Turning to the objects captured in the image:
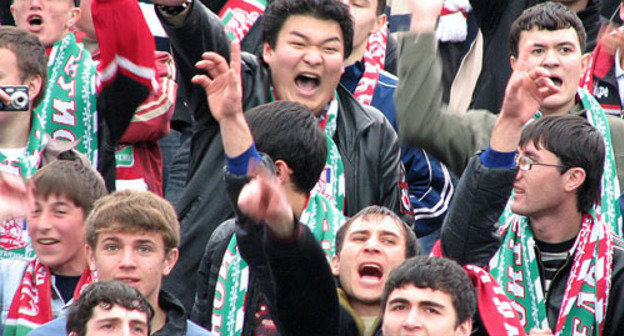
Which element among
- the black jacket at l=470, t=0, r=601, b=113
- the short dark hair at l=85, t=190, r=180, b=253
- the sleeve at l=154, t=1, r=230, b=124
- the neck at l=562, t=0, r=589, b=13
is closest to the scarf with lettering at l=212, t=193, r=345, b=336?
the short dark hair at l=85, t=190, r=180, b=253

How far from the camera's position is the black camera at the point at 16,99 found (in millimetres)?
6383

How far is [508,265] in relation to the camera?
6234 mm

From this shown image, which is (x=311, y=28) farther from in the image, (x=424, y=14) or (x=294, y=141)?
(x=424, y=14)

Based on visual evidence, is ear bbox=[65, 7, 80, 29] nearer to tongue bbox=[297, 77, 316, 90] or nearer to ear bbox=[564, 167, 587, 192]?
tongue bbox=[297, 77, 316, 90]

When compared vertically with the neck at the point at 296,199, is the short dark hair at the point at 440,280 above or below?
below

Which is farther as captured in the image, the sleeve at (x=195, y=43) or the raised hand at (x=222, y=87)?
the sleeve at (x=195, y=43)

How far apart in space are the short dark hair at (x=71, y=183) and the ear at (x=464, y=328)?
1.63 metres

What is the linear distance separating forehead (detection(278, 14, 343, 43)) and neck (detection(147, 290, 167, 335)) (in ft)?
5.16

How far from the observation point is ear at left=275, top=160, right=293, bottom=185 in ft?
18.8

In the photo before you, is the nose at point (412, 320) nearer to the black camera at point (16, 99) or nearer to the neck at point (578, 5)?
the black camera at point (16, 99)

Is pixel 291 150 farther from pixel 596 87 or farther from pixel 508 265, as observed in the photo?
pixel 596 87

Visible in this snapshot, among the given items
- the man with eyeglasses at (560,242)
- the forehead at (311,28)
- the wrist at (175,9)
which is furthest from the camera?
the forehead at (311,28)

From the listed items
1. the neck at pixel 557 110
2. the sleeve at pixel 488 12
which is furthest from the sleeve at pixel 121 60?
the sleeve at pixel 488 12

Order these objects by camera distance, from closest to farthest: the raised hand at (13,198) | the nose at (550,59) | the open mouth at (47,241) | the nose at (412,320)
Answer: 1. the raised hand at (13,198)
2. the nose at (412,320)
3. the open mouth at (47,241)
4. the nose at (550,59)
